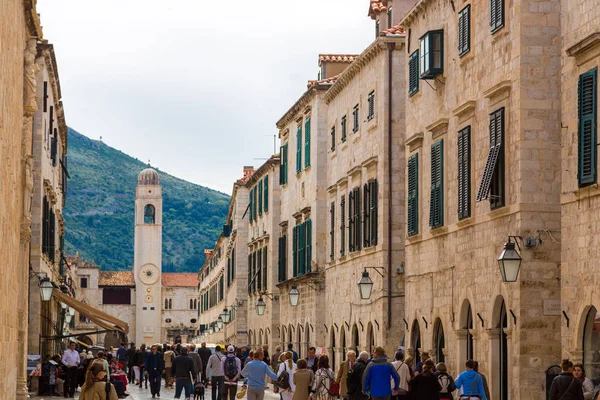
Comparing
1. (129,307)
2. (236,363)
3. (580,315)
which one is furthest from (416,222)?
(129,307)

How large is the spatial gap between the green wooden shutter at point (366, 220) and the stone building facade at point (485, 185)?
4.55m

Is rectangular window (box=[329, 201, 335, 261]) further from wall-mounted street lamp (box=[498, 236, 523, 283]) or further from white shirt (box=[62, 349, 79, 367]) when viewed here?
wall-mounted street lamp (box=[498, 236, 523, 283])

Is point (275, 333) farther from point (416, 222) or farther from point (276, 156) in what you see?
point (416, 222)

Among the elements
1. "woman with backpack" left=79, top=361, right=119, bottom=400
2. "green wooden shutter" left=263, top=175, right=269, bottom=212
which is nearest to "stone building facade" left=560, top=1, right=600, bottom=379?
"woman with backpack" left=79, top=361, right=119, bottom=400

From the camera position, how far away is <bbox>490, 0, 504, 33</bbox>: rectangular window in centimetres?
2378

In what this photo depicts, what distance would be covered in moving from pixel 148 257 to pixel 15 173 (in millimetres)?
136597

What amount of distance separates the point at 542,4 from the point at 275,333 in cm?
3564

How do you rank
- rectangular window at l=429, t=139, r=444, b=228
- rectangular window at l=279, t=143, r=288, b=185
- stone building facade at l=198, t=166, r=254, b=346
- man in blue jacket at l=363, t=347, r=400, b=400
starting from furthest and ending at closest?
stone building facade at l=198, t=166, r=254, b=346
rectangular window at l=279, t=143, r=288, b=185
rectangular window at l=429, t=139, r=444, b=228
man in blue jacket at l=363, t=347, r=400, b=400

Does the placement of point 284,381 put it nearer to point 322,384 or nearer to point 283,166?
point 322,384

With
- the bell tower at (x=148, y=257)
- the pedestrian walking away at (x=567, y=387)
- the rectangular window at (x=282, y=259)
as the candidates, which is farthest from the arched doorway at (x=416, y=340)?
the bell tower at (x=148, y=257)

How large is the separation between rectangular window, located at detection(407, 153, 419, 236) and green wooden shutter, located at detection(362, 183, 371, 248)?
461 cm

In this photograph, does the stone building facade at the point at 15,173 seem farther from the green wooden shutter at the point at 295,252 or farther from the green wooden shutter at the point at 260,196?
the green wooden shutter at the point at 260,196

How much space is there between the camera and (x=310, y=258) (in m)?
45.9

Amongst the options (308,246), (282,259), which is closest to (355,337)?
(308,246)
